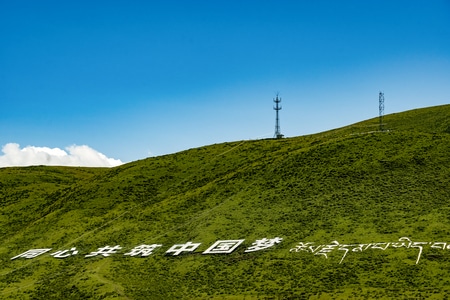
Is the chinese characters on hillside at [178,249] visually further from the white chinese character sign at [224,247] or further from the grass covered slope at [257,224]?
the grass covered slope at [257,224]

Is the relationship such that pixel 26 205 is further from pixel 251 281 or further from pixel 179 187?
pixel 251 281

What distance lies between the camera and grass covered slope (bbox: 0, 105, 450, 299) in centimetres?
5350

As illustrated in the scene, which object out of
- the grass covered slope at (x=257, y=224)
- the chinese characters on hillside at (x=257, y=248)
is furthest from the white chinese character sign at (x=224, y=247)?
the grass covered slope at (x=257, y=224)

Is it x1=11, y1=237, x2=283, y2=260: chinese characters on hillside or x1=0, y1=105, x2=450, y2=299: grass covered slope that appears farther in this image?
x1=11, y1=237, x2=283, y2=260: chinese characters on hillside

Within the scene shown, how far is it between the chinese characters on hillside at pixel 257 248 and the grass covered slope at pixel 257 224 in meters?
0.30

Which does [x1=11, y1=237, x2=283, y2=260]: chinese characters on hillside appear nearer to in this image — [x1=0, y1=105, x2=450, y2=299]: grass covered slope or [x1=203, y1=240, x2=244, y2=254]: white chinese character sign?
[x1=203, y1=240, x2=244, y2=254]: white chinese character sign

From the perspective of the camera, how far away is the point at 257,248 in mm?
63469

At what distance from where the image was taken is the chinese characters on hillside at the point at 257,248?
55.9m

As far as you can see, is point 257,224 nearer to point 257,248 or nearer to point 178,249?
point 257,248

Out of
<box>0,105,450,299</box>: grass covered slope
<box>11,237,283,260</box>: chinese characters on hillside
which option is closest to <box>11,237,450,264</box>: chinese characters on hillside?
<box>11,237,283,260</box>: chinese characters on hillside

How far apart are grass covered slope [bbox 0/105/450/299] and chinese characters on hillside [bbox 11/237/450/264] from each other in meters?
0.30

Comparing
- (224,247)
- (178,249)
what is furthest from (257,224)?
(178,249)

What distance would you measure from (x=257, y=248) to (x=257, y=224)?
7.34 m

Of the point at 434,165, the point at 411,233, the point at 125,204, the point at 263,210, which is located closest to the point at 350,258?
the point at 411,233
